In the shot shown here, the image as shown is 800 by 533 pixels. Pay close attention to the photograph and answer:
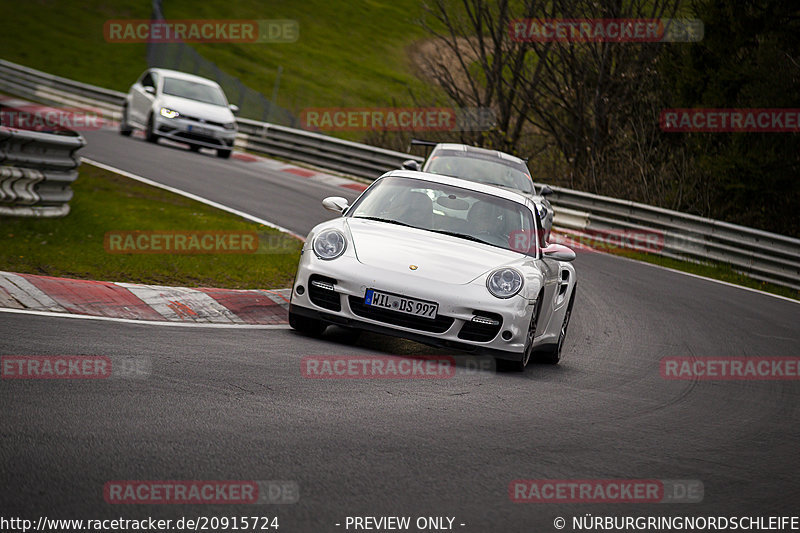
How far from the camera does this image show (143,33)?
200ft

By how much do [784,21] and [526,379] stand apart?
18075mm

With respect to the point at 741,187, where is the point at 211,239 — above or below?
below

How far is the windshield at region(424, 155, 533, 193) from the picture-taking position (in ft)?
50.5

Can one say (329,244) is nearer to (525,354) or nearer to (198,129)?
(525,354)

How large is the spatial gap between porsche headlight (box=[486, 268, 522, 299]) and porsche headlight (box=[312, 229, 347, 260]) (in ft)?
3.86

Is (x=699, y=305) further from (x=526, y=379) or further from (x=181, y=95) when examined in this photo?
(x=181, y=95)

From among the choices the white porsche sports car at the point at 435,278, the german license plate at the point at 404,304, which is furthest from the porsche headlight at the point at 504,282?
the german license plate at the point at 404,304

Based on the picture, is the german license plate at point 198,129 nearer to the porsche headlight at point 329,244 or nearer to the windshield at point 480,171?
the windshield at point 480,171

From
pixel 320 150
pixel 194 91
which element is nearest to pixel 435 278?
pixel 194 91

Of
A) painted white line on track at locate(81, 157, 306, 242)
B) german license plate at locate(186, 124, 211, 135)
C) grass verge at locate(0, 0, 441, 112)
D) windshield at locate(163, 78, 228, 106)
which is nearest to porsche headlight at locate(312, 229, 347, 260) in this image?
painted white line on track at locate(81, 157, 306, 242)

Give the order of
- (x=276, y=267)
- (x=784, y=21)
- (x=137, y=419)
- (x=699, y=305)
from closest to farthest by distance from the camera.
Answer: (x=137, y=419) → (x=276, y=267) → (x=699, y=305) → (x=784, y=21)

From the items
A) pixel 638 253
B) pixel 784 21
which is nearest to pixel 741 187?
pixel 638 253

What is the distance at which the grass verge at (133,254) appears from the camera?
9.51 meters

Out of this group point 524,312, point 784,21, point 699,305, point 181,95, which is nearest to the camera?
point 524,312
